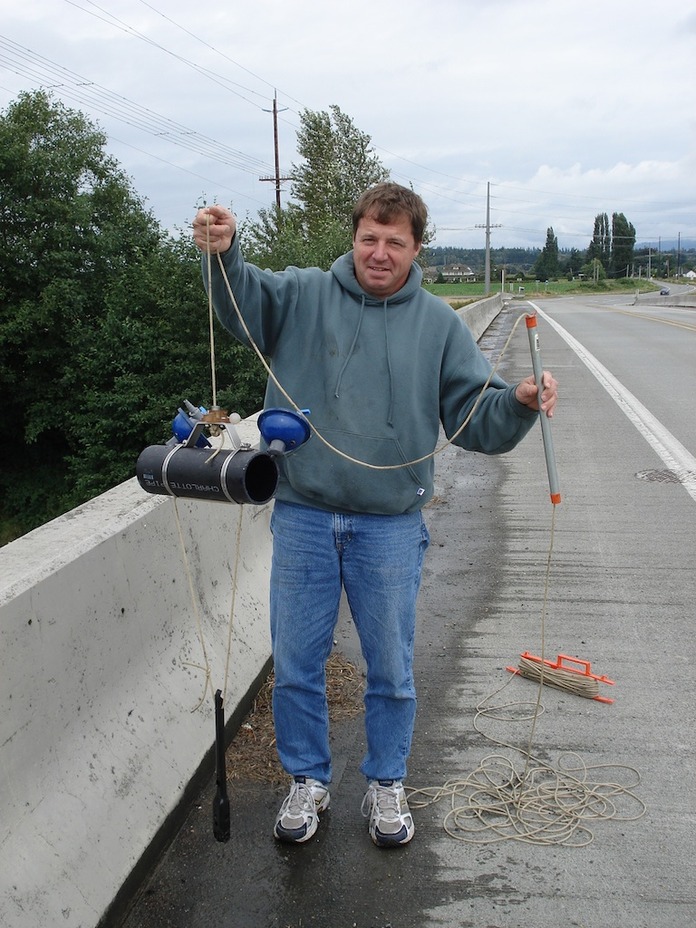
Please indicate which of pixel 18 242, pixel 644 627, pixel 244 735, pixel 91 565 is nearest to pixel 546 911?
pixel 244 735

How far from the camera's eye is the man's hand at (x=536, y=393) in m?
3.00

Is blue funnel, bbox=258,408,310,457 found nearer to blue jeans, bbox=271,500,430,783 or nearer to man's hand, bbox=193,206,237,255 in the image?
blue jeans, bbox=271,500,430,783

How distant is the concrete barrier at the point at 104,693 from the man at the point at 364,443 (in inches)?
17.1

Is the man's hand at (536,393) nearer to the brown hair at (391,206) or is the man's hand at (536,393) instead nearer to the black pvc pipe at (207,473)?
the brown hair at (391,206)

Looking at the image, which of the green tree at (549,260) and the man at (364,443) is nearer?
the man at (364,443)

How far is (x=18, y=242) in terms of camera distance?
31203 mm

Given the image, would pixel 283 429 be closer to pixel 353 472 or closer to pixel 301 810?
pixel 353 472

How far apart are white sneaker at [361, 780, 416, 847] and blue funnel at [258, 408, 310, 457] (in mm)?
1221

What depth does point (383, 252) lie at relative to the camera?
302cm

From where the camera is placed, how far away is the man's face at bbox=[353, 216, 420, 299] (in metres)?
3.03

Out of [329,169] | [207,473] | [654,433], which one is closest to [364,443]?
[207,473]

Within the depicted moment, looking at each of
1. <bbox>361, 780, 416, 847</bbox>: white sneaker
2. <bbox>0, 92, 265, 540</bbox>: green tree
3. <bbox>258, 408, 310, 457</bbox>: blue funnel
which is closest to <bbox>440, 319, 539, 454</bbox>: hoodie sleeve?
<bbox>258, 408, 310, 457</bbox>: blue funnel

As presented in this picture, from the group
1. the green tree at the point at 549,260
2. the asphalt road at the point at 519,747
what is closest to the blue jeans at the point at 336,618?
the asphalt road at the point at 519,747

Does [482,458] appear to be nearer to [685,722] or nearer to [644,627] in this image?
[644,627]
